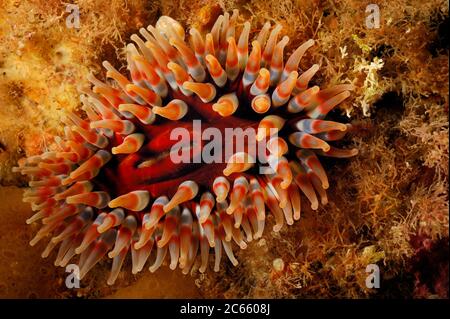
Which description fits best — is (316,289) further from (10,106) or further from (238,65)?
(10,106)

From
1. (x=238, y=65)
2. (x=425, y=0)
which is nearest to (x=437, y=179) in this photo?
(x=425, y=0)

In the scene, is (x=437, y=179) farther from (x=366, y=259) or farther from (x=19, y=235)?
(x=19, y=235)
